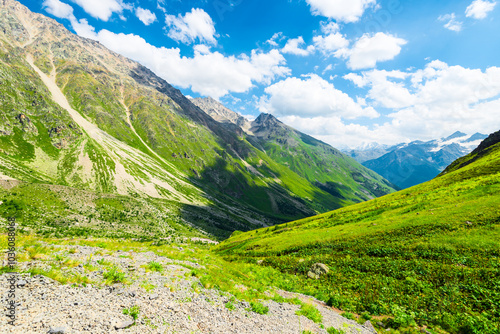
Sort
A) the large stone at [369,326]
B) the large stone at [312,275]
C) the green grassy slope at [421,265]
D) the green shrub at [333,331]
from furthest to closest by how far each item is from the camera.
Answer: the large stone at [312,275] < the green grassy slope at [421,265] < the large stone at [369,326] < the green shrub at [333,331]

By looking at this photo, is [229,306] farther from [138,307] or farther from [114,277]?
[114,277]

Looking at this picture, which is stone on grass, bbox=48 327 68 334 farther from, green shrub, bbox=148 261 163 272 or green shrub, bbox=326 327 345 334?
green shrub, bbox=326 327 345 334

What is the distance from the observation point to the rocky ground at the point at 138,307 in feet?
28.3

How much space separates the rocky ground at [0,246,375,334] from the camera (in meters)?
8.62

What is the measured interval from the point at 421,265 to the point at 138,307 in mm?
27434

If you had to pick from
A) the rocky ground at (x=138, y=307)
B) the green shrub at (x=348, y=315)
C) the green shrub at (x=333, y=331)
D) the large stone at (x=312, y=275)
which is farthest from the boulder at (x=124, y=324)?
the large stone at (x=312, y=275)

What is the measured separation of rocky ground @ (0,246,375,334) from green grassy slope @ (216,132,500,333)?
4997 mm

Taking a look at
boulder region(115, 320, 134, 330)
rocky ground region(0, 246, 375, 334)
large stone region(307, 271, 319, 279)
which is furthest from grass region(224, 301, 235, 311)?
large stone region(307, 271, 319, 279)

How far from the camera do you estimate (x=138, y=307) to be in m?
10.7

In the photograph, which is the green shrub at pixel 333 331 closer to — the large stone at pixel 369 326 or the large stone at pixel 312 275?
the large stone at pixel 369 326

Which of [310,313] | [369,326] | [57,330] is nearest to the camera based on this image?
[57,330]

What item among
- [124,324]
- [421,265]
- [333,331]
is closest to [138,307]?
[124,324]

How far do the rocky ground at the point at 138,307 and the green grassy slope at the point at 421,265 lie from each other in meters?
5.00

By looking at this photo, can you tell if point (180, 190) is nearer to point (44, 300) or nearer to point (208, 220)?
point (208, 220)
